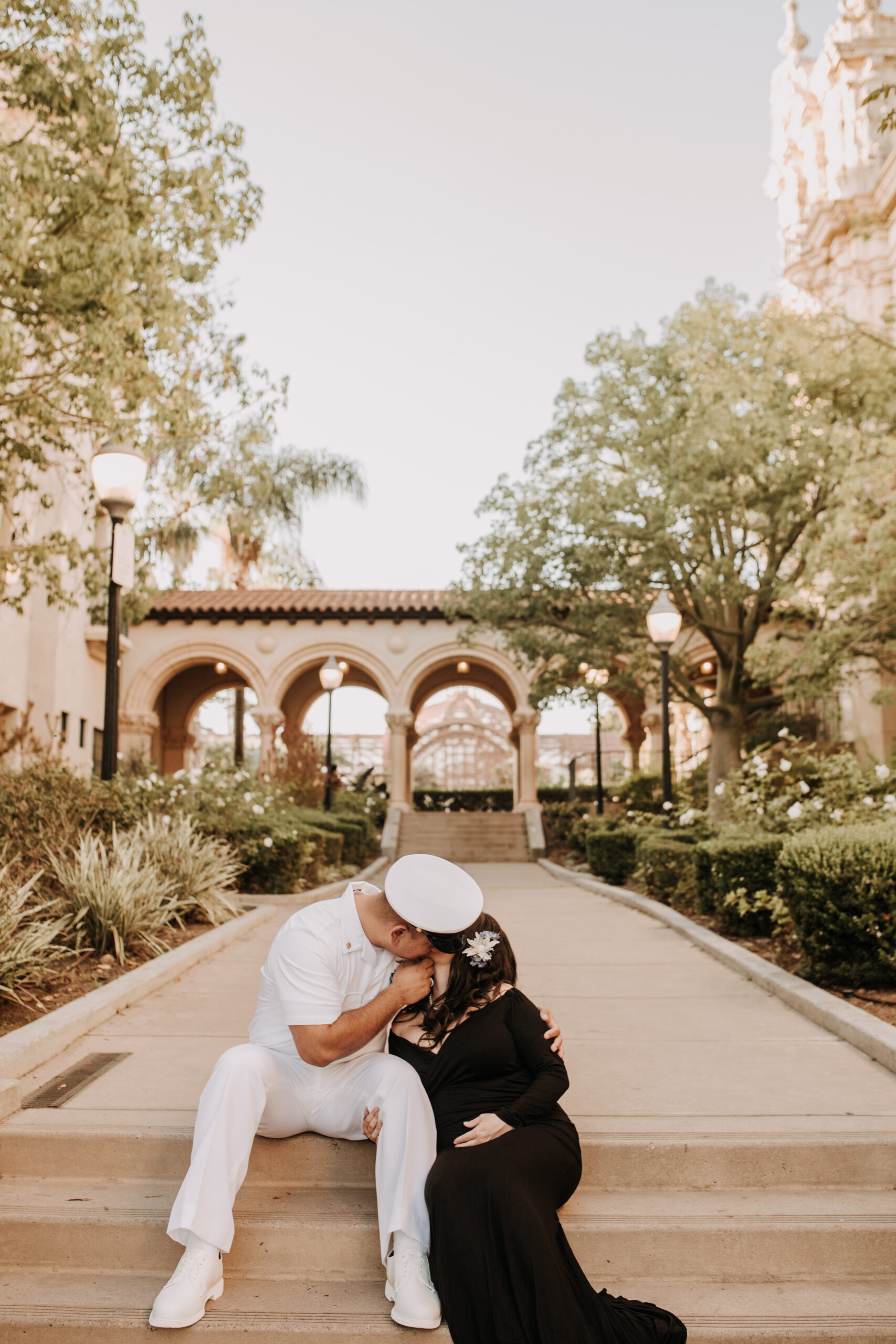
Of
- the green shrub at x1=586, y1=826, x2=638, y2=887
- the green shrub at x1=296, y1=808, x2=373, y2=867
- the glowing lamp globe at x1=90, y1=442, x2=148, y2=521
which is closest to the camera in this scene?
the glowing lamp globe at x1=90, y1=442, x2=148, y2=521

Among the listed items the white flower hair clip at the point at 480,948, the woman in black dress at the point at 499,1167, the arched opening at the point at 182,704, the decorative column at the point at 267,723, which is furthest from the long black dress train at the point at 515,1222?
the arched opening at the point at 182,704

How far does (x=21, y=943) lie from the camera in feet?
16.8

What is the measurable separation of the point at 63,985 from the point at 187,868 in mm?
2267

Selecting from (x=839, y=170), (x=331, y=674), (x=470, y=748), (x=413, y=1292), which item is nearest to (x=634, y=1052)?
(x=413, y=1292)

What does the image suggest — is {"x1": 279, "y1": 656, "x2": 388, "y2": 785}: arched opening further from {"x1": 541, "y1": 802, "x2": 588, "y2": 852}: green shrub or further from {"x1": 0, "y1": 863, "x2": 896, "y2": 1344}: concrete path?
{"x1": 0, "y1": 863, "x2": 896, "y2": 1344}: concrete path

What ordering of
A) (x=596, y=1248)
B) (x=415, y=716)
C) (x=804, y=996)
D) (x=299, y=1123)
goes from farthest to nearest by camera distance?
(x=415, y=716), (x=804, y=996), (x=299, y=1123), (x=596, y=1248)

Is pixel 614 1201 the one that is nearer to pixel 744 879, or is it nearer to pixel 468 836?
pixel 744 879

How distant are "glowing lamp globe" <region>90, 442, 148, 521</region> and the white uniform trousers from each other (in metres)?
5.50

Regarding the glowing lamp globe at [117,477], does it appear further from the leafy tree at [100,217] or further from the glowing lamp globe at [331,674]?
the glowing lamp globe at [331,674]

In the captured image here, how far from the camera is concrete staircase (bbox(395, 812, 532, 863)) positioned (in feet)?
67.5

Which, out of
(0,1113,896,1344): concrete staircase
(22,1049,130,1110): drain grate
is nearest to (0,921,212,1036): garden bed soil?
(22,1049,130,1110): drain grate

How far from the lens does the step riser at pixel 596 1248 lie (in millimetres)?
3062

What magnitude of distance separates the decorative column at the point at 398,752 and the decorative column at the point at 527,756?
2644mm

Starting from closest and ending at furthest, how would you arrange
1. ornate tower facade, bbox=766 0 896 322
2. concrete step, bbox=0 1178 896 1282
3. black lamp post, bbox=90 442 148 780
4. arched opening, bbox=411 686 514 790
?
1. concrete step, bbox=0 1178 896 1282
2. black lamp post, bbox=90 442 148 780
3. ornate tower facade, bbox=766 0 896 322
4. arched opening, bbox=411 686 514 790
